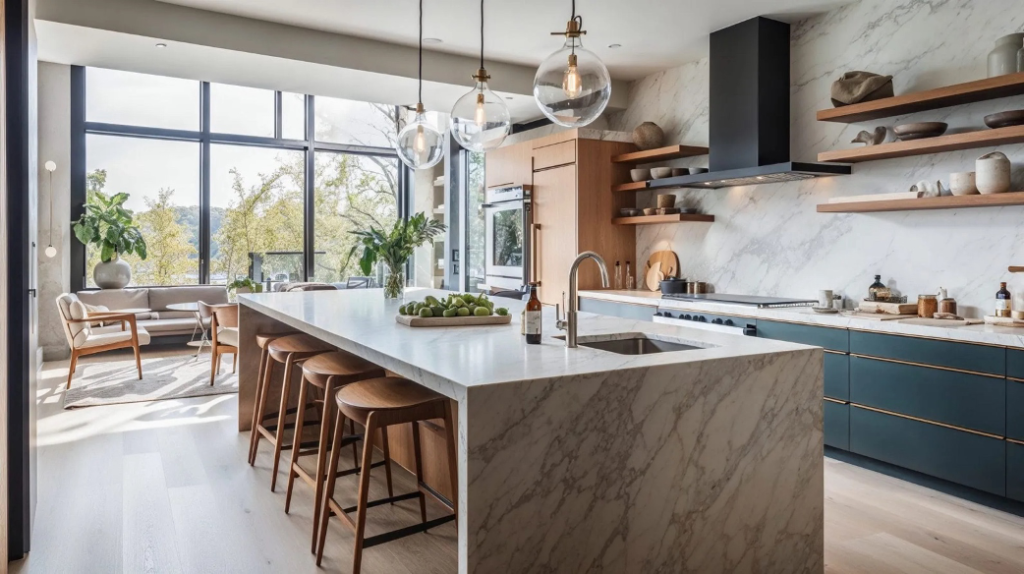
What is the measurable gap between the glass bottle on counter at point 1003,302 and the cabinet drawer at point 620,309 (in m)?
2.08

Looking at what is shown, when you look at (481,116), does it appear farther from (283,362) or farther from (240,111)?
→ (240,111)

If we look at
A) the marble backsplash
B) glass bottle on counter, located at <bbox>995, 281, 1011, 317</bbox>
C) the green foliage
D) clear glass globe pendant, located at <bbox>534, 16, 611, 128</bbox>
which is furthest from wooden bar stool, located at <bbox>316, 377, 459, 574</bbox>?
the marble backsplash

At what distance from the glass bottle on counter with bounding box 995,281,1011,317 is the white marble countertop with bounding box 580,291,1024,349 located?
0.36 feet

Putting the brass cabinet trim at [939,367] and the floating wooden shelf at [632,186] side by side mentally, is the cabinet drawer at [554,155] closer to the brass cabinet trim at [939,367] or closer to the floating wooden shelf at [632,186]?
the floating wooden shelf at [632,186]

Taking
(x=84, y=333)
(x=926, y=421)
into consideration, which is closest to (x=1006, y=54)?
(x=926, y=421)

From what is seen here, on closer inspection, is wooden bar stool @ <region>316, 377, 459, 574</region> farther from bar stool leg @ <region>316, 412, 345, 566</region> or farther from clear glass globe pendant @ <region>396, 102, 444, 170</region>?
clear glass globe pendant @ <region>396, 102, 444, 170</region>

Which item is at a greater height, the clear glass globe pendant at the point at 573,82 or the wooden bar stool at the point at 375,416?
the clear glass globe pendant at the point at 573,82

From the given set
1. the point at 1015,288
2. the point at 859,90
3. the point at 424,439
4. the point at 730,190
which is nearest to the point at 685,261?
the point at 730,190

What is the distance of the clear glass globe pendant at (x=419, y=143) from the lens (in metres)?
3.63

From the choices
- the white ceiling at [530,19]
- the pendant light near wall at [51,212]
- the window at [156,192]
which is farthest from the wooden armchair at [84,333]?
the white ceiling at [530,19]

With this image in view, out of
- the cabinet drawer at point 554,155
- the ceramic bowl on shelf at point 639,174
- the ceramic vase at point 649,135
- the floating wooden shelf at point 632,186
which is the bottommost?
the floating wooden shelf at point 632,186

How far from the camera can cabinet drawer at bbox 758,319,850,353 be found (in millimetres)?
3676

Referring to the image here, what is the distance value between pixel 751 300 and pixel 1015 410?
5.67ft

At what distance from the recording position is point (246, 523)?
287cm
